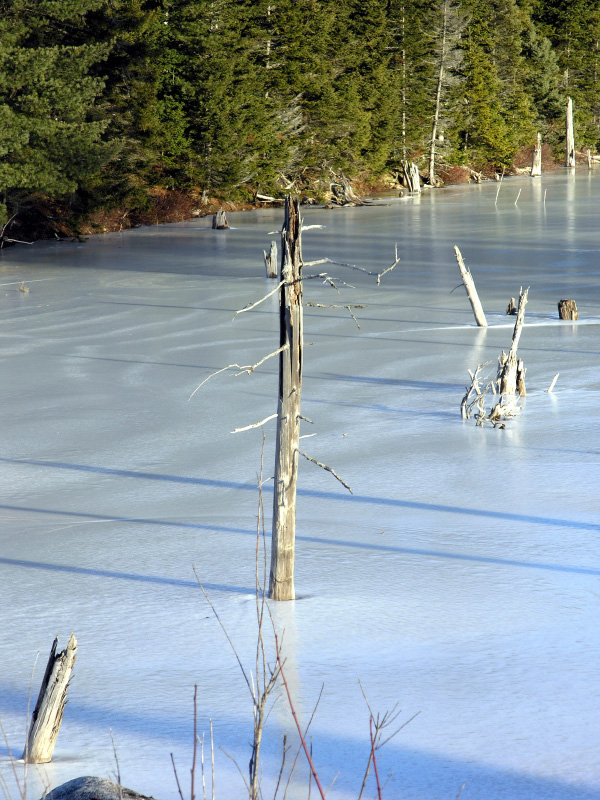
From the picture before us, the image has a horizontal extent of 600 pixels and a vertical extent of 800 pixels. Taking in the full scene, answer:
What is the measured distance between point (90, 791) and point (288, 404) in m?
2.37

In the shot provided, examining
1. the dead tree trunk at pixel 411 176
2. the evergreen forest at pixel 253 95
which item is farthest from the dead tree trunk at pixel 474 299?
the dead tree trunk at pixel 411 176

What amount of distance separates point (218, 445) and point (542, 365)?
399 cm

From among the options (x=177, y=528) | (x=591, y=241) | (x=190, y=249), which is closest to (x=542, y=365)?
(x=177, y=528)

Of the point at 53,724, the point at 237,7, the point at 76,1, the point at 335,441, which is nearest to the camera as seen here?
the point at 53,724

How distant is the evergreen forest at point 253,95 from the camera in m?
22.2

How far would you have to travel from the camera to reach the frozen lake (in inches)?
152

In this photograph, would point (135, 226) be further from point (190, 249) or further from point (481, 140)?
point (481, 140)

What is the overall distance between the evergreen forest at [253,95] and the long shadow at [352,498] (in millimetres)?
14109

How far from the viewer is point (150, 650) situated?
4.65 meters

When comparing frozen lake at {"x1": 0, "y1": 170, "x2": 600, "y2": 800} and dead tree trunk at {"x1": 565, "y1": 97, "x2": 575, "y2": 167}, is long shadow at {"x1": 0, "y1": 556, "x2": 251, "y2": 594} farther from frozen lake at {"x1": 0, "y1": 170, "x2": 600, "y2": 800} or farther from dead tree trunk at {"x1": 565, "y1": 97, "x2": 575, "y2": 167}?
dead tree trunk at {"x1": 565, "y1": 97, "x2": 575, "y2": 167}

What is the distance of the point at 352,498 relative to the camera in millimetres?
6879

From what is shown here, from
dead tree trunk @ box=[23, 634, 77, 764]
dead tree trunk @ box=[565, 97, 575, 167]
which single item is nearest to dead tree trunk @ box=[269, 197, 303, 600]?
dead tree trunk @ box=[23, 634, 77, 764]

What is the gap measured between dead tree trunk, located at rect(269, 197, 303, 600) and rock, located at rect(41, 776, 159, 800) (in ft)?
7.06

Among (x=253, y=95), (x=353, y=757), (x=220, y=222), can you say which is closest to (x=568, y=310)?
(x=353, y=757)
